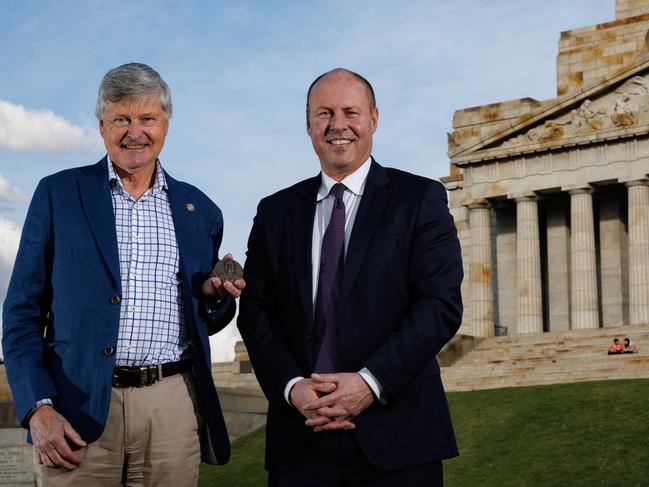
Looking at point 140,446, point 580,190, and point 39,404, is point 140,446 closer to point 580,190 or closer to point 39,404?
point 39,404

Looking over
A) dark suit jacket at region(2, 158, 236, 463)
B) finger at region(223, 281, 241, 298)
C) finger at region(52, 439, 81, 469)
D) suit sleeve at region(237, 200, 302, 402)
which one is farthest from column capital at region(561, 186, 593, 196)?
finger at region(52, 439, 81, 469)

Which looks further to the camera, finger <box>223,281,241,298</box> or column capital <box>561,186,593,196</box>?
column capital <box>561,186,593,196</box>

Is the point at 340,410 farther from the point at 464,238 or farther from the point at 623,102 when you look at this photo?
the point at 464,238

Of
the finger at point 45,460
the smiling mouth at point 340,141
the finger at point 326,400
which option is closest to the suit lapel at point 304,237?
the smiling mouth at point 340,141

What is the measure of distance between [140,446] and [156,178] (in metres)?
1.51

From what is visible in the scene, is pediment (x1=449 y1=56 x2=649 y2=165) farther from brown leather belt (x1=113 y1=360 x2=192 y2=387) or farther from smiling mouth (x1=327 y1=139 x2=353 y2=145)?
brown leather belt (x1=113 y1=360 x2=192 y2=387)

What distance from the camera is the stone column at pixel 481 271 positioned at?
4656 cm

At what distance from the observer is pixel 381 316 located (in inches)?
233

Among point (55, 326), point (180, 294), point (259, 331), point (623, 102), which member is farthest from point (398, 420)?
point (623, 102)

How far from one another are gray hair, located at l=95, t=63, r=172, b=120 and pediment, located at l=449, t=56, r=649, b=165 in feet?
131

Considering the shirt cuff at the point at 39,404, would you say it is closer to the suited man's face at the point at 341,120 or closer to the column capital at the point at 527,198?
the suited man's face at the point at 341,120

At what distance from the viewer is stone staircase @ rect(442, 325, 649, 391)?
31.0 meters

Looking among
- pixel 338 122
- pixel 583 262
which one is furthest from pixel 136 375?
pixel 583 262

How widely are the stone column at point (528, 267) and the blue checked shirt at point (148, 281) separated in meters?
40.4
